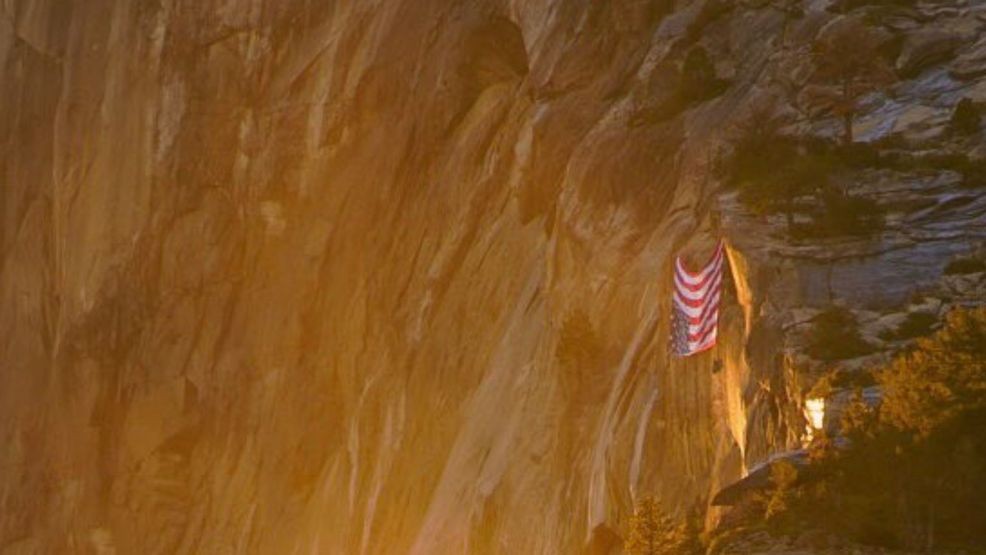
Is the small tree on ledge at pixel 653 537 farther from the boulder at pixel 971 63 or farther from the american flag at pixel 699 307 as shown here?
the boulder at pixel 971 63

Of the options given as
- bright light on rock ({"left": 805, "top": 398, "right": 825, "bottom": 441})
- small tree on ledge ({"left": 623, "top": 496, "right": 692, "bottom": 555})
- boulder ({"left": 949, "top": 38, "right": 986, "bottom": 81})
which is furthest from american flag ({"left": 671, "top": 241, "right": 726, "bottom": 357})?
→ boulder ({"left": 949, "top": 38, "right": 986, "bottom": 81})

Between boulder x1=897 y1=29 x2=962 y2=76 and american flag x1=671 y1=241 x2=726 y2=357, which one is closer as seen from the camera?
american flag x1=671 y1=241 x2=726 y2=357

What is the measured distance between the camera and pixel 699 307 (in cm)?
3384

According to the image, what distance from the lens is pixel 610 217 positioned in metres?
40.2

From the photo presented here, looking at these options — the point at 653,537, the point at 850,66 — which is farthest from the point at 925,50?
the point at 653,537

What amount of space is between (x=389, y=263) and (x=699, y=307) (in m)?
19.9

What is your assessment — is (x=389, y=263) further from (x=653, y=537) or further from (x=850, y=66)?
(x=653, y=537)

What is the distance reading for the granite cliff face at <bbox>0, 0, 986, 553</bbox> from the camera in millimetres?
36469

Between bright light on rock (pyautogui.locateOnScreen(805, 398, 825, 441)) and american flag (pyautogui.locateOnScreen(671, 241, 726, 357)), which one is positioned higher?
american flag (pyautogui.locateOnScreen(671, 241, 726, 357))

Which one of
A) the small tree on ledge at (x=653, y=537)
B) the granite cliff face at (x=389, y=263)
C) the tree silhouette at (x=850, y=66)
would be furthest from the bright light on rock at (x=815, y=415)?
the tree silhouette at (x=850, y=66)

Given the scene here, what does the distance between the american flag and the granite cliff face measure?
0.39 meters

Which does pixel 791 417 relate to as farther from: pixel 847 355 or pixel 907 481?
pixel 907 481

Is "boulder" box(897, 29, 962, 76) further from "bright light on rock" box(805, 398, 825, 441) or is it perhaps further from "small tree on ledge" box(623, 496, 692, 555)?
"small tree on ledge" box(623, 496, 692, 555)

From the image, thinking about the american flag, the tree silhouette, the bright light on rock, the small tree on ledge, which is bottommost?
the small tree on ledge
